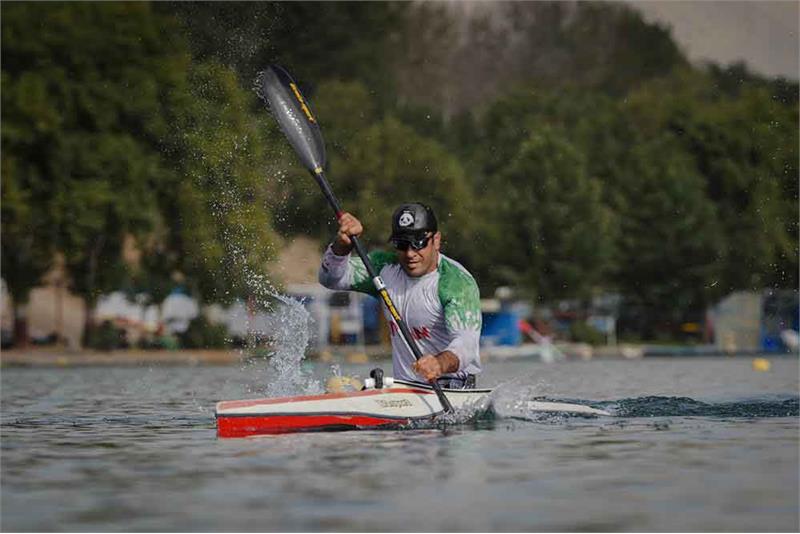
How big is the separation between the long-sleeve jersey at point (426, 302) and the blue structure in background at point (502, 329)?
52.7 metres

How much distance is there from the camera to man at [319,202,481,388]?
62.3ft

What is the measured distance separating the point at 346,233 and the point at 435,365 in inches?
67.2

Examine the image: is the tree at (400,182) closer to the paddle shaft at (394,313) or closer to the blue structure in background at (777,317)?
the blue structure in background at (777,317)

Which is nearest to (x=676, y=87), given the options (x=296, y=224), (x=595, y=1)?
(x=595, y=1)

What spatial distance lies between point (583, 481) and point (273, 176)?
4914 centimetres

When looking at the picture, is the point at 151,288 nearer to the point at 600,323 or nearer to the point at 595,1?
the point at 600,323

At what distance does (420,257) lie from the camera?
19.3 metres

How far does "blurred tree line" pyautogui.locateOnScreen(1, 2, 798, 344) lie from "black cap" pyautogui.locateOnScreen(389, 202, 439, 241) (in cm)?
3650

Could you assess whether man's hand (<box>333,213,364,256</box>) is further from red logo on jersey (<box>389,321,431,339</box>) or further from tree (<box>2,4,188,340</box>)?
tree (<box>2,4,188,340</box>)

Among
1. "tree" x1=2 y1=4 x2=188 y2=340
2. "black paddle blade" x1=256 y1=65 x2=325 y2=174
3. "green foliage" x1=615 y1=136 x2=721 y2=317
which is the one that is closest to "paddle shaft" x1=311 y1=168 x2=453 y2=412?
"black paddle blade" x1=256 y1=65 x2=325 y2=174

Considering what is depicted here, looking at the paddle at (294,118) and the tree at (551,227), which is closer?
the paddle at (294,118)

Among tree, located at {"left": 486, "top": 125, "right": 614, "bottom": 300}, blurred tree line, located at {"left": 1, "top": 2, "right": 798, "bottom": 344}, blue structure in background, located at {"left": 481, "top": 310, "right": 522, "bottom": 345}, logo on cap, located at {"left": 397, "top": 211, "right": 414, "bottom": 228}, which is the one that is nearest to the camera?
logo on cap, located at {"left": 397, "top": 211, "right": 414, "bottom": 228}

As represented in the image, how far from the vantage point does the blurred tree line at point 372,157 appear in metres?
62.0

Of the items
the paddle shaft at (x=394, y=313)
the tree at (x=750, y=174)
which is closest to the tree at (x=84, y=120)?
the tree at (x=750, y=174)
